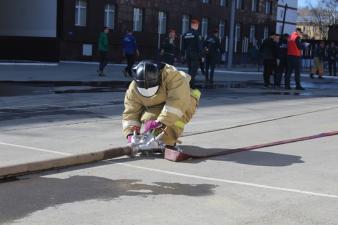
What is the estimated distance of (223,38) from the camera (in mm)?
50281

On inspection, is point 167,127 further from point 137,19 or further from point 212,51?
point 137,19

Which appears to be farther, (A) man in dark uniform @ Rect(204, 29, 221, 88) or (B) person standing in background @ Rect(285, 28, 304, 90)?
(A) man in dark uniform @ Rect(204, 29, 221, 88)

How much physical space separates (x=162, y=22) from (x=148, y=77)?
117 feet

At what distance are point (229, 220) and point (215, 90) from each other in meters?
13.7

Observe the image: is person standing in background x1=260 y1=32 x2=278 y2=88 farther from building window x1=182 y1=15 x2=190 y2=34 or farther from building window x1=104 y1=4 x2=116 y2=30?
building window x1=182 y1=15 x2=190 y2=34

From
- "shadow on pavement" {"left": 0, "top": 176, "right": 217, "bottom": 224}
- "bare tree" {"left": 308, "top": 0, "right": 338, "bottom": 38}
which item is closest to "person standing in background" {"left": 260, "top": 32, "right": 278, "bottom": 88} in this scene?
"shadow on pavement" {"left": 0, "top": 176, "right": 217, "bottom": 224}

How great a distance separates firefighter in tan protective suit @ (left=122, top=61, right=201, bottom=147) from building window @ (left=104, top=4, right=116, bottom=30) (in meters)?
30.9

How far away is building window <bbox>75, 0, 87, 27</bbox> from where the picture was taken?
36562mm

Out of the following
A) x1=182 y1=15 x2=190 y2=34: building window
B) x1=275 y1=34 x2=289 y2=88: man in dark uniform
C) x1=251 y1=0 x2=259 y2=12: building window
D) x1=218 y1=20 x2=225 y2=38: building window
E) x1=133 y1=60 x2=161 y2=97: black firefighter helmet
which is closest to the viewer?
x1=133 y1=60 x2=161 y2=97: black firefighter helmet

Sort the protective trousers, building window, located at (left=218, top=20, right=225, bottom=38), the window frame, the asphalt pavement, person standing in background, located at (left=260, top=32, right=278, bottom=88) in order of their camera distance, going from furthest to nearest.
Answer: building window, located at (left=218, top=20, right=225, bottom=38) < the window frame < person standing in background, located at (left=260, top=32, right=278, bottom=88) < the protective trousers < the asphalt pavement

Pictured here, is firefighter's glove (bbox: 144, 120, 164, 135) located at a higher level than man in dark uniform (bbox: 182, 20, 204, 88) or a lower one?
lower

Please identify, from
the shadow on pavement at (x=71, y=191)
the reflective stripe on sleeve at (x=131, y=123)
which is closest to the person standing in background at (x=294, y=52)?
the reflective stripe on sleeve at (x=131, y=123)

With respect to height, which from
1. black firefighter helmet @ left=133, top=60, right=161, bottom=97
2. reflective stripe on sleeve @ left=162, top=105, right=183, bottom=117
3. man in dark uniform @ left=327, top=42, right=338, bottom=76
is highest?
black firefighter helmet @ left=133, top=60, right=161, bottom=97

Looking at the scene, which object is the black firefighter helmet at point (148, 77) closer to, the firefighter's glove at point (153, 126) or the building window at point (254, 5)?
the firefighter's glove at point (153, 126)
